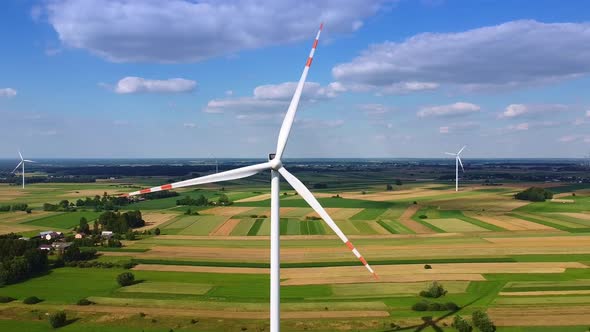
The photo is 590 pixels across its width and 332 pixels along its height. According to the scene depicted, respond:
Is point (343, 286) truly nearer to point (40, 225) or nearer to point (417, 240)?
point (417, 240)

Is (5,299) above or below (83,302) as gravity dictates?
above

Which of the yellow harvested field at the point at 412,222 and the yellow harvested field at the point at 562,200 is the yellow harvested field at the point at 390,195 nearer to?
the yellow harvested field at the point at 412,222

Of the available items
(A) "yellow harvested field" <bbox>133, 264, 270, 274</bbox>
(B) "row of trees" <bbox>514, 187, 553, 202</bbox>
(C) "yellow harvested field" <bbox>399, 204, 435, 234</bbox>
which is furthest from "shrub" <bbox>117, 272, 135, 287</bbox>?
(B) "row of trees" <bbox>514, 187, 553, 202</bbox>

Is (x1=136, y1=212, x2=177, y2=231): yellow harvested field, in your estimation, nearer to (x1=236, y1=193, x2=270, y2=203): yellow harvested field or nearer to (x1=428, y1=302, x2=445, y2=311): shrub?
(x1=236, y1=193, x2=270, y2=203): yellow harvested field

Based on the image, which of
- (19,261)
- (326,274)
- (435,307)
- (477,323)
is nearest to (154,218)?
(19,261)

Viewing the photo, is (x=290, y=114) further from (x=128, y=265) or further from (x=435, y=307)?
(x=128, y=265)

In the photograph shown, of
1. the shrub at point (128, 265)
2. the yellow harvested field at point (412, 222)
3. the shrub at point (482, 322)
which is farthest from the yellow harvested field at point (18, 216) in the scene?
the shrub at point (482, 322)
